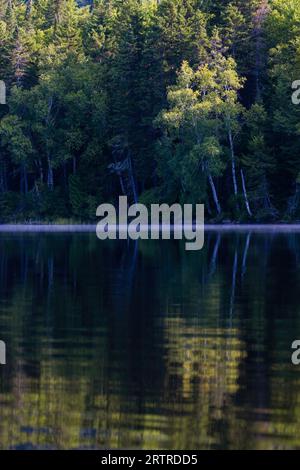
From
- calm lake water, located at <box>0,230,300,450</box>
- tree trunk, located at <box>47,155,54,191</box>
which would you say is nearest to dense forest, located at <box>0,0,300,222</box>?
tree trunk, located at <box>47,155,54,191</box>

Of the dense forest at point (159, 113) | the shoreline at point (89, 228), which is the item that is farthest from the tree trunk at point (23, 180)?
the shoreline at point (89, 228)

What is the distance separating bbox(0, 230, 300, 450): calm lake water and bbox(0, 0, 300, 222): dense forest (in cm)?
3855

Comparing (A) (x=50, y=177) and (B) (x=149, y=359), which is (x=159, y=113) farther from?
(B) (x=149, y=359)

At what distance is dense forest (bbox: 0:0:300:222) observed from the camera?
72812 millimetres

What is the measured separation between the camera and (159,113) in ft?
240

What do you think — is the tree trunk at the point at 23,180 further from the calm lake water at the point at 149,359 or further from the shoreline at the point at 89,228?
the calm lake water at the point at 149,359

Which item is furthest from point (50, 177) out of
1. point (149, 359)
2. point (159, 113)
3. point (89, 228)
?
point (149, 359)

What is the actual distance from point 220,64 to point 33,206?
17236 mm

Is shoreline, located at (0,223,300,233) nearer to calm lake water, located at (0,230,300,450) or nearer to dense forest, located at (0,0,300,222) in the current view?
dense forest, located at (0,0,300,222)

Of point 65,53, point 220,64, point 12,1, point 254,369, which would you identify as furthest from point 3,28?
point 254,369

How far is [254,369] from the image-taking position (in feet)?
54.4
